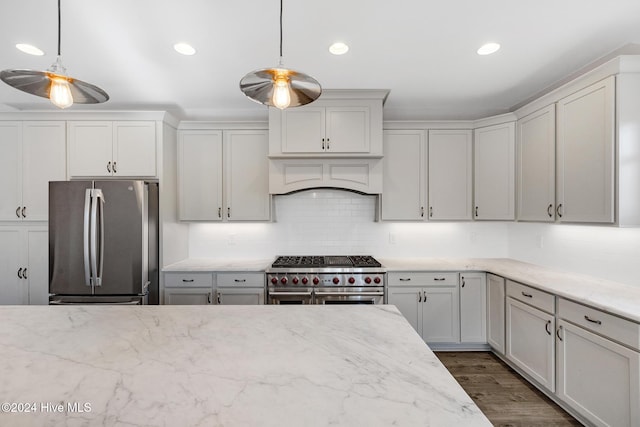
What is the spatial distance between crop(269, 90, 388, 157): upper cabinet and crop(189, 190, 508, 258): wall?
68 cm

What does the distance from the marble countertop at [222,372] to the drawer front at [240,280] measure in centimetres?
146

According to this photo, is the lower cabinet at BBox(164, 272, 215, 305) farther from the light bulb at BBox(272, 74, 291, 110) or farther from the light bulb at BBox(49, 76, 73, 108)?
the light bulb at BBox(272, 74, 291, 110)

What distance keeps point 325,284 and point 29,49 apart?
295 cm

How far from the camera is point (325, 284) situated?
276cm

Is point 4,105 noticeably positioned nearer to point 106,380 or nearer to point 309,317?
point 106,380

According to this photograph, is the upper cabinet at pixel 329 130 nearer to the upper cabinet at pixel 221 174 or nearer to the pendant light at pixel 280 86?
the upper cabinet at pixel 221 174

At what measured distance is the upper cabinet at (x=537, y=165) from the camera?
8.03 feet

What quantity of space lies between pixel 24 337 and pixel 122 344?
0.43 meters

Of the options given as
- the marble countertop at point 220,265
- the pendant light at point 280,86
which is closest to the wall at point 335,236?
the marble countertop at point 220,265

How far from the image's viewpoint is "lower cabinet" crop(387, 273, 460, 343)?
9.31ft

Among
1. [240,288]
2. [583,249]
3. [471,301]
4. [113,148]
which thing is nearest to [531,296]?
[471,301]

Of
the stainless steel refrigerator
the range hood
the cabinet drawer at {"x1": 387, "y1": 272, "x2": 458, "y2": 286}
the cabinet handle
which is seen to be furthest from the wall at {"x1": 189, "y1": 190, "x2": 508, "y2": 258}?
the cabinet handle

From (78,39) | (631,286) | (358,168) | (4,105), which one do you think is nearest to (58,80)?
(78,39)

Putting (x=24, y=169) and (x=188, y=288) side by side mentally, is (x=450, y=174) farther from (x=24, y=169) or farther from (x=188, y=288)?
(x=24, y=169)
